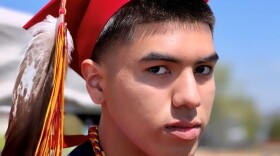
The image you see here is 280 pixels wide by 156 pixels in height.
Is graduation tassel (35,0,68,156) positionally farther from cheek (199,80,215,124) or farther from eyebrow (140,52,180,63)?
cheek (199,80,215,124)

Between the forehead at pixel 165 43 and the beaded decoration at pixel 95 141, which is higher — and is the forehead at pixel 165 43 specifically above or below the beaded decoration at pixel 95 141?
above

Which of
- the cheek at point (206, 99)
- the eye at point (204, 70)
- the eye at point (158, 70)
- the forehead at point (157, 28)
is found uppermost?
the forehead at point (157, 28)

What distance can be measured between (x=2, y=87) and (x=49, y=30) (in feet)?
5.57

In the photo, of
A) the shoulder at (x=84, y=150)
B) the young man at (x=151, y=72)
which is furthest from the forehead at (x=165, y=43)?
the shoulder at (x=84, y=150)

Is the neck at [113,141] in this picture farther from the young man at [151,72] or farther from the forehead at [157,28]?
the forehead at [157,28]

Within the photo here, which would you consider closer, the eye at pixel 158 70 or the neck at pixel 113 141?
the eye at pixel 158 70

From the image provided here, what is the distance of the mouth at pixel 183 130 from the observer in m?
1.49

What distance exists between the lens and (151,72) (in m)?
1.51

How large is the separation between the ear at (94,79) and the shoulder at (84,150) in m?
0.16

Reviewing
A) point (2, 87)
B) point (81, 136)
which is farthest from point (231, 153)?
point (81, 136)

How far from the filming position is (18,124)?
1.75 m

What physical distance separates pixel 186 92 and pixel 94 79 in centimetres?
29

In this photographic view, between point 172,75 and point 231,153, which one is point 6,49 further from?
point 231,153

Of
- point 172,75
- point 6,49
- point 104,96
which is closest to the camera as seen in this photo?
point 172,75
